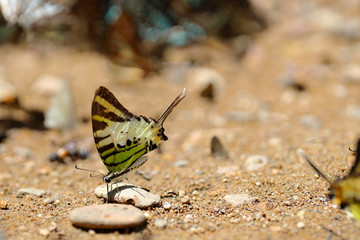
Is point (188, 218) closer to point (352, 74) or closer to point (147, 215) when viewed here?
point (147, 215)

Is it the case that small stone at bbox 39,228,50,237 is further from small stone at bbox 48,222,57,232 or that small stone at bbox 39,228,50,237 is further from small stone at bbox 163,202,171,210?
small stone at bbox 163,202,171,210

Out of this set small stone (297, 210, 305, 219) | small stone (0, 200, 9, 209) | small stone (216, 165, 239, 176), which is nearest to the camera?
small stone (297, 210, 305, 219)

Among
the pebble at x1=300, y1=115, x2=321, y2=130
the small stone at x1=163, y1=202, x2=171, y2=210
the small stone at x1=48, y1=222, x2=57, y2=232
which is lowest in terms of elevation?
the pebble at x1=300, y1=115, x2=321, y2=130

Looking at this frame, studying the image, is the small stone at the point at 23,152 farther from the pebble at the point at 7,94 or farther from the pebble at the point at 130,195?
the pebble at the point at 130,195

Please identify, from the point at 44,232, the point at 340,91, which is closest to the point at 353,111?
the point at 340,91

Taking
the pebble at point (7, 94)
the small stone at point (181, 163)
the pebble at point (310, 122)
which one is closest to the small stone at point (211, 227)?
the small stone at point (181, 163)

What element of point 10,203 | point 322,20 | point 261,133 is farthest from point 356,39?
point 10,203

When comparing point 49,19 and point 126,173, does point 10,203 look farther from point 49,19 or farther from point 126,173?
point 49,19

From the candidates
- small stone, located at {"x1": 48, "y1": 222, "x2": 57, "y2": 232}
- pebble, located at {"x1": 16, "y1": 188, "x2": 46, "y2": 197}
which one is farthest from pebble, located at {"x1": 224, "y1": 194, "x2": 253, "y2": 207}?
pebble, located at {"x1": 16, "y1": 188, "x2": 46, "y2": 197}
